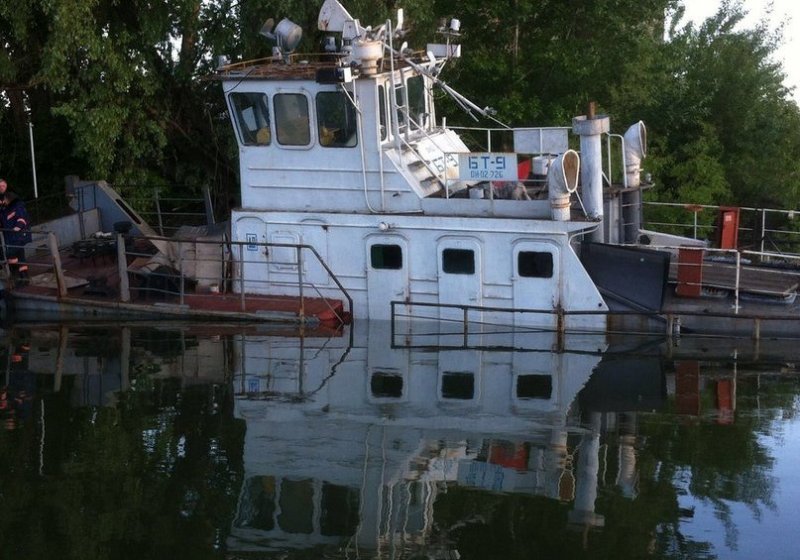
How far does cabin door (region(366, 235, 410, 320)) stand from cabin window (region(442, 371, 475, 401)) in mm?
1947

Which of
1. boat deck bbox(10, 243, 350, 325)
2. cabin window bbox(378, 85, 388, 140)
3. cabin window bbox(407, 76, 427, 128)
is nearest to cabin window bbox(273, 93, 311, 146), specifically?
cabin window bbox(378, 85, 388, 140)

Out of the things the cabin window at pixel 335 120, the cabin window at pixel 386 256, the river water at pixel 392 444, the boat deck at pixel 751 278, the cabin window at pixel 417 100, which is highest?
the cabin window at pixel 417 100

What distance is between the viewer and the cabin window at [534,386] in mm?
15859

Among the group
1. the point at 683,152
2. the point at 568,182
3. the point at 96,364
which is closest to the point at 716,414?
the point at 568,182

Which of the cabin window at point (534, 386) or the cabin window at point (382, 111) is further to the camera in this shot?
the cabin window at point (382, 111)

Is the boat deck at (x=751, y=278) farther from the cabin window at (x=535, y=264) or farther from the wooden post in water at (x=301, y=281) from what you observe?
the wooden post in water at (x=301, y=281)

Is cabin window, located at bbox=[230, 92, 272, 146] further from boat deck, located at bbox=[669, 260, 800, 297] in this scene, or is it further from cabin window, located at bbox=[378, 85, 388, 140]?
boat deck, located at bbox=[669, 260, 800, 297]

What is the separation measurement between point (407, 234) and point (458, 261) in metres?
0.84

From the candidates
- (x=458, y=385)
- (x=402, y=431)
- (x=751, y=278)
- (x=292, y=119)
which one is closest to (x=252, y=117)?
(x=292, y=119)

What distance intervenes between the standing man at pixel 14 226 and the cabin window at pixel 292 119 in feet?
15.4

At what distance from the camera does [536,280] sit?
17906 millimetres

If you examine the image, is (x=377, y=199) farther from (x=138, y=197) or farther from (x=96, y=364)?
(x=138, y=197)

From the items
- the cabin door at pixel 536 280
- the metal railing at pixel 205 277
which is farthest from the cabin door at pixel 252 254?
the cabin door at pixel 536 280

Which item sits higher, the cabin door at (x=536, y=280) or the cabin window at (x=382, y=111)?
the cabin window at (x=382, y=111)
